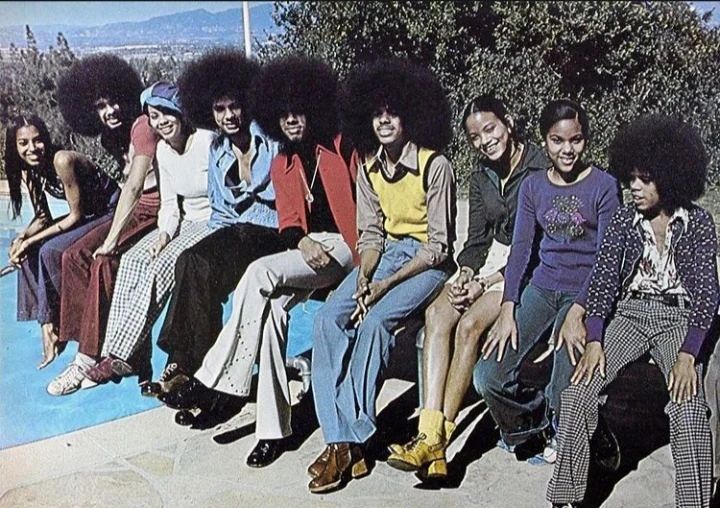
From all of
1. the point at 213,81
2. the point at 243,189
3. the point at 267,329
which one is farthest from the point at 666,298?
the point at 213,81

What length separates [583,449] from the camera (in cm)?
309

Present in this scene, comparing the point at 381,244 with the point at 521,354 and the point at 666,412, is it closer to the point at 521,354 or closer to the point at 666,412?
the point at 521,354

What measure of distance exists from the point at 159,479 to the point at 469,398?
4.11 feet

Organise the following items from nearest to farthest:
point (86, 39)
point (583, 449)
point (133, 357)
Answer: point (583, 449) < point (86, 39) < point (133, 357)

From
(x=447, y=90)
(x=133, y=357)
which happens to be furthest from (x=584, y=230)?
(x=133, y=357)

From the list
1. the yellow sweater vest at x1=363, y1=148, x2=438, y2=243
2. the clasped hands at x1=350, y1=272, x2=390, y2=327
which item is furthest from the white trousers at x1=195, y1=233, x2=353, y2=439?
the yellow sweater vest at x1=363, y1=148, x2=438, y2=243

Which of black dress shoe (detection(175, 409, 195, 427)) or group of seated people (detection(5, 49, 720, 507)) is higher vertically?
group of seated people (detection(5, 49, 720, 507))

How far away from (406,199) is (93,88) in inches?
46.9

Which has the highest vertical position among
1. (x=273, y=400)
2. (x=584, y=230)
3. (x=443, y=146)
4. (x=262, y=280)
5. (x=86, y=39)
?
(x=86, y=39)

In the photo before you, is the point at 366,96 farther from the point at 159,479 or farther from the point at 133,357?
the point at 159,479

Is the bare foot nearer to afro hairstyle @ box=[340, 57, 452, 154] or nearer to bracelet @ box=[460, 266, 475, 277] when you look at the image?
afro hairstyle @ box=[340, 57, 452, 154]

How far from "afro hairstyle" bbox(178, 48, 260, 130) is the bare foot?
94cm

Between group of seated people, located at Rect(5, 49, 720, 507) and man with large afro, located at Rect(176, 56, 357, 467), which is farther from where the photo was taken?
man with large afro, located at Rect(176, 56, 357, 467)

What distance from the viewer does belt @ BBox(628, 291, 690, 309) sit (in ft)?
10.2
